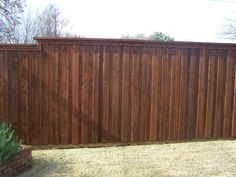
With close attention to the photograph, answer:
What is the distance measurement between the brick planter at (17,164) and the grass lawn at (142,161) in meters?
0.11

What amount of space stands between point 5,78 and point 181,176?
371 centimetres

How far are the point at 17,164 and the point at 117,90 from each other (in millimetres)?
2557

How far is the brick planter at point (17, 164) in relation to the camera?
5047mm

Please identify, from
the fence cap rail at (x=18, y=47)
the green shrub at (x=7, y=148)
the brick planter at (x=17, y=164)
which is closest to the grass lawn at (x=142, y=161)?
the brick planter at (x=17, y=164)

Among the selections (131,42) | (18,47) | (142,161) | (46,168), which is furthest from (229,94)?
(18,47)

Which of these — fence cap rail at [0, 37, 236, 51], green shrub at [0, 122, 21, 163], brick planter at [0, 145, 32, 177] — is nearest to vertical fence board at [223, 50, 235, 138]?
fence cap rail at [0, 37, 236, 51]

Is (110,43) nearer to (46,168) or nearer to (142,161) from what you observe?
(142,161)

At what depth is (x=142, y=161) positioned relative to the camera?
6094 mm

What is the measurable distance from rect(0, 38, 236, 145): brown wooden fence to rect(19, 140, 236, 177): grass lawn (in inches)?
15.6

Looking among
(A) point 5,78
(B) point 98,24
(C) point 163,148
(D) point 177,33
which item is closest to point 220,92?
(C) point 163,148

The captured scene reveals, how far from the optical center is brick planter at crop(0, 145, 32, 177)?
16.6ft

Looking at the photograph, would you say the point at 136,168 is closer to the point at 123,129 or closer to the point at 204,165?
the point at 204,165

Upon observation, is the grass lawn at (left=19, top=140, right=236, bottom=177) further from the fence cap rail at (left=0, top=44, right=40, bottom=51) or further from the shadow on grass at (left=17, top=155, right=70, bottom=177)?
the fence cap rail at (left=0, top=44, right=40, bottom=51)

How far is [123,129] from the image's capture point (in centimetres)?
724
